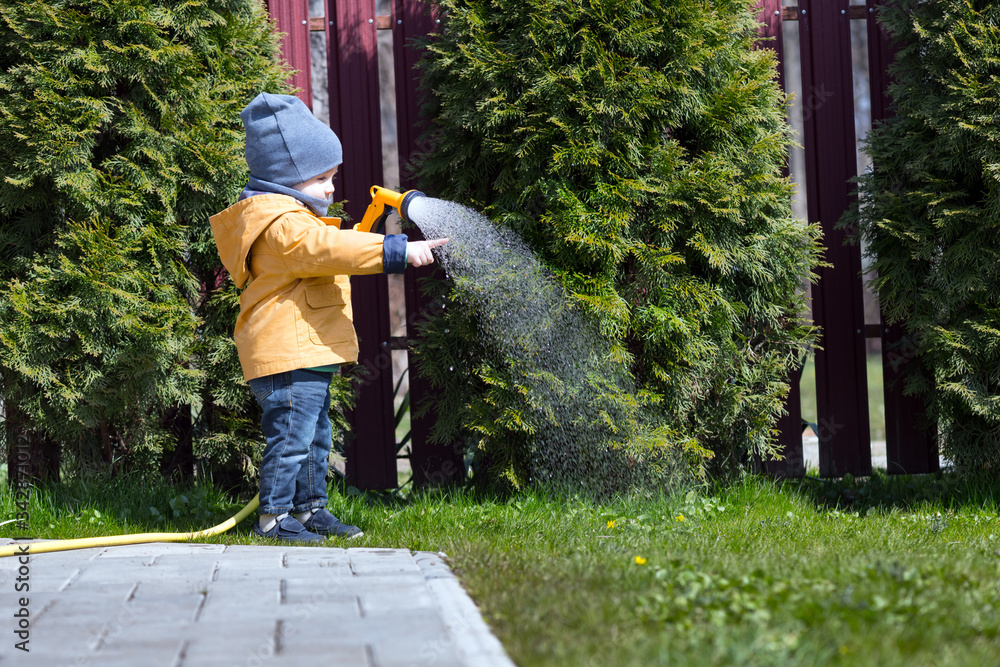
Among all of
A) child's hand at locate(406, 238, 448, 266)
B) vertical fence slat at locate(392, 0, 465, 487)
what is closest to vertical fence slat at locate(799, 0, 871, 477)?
vertical fence slat at locate(392, 0, 465, 487)

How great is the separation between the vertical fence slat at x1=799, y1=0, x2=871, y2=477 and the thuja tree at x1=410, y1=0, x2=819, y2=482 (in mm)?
695

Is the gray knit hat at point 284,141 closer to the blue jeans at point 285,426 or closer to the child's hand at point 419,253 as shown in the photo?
the child's hand at point 419,253

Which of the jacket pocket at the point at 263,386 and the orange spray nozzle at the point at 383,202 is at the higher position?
the orange spray nozzle at the point at 383,202

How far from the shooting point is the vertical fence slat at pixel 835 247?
15.6 ft

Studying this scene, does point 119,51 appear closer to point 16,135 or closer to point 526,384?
point 16,135

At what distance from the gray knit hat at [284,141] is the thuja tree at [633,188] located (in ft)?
2.44

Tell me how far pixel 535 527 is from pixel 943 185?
8.50ft

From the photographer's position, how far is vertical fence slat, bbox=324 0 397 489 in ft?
15.3

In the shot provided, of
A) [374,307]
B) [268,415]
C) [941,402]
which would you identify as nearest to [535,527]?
[268,415]

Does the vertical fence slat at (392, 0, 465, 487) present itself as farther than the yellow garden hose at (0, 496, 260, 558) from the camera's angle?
Yes

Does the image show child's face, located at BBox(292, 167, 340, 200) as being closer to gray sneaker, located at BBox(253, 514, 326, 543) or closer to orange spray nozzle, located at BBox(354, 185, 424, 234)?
orange spray nozzle, located at BBox(354, 185, 424, 234)

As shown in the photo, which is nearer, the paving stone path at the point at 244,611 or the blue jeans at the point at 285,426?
the paving stone path at the point at 244,611

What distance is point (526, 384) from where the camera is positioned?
12.8ft

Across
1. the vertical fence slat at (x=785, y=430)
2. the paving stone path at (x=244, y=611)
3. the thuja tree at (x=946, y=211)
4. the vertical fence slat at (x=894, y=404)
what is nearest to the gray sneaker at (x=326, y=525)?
the paving stone path at (x=244, y=611)
